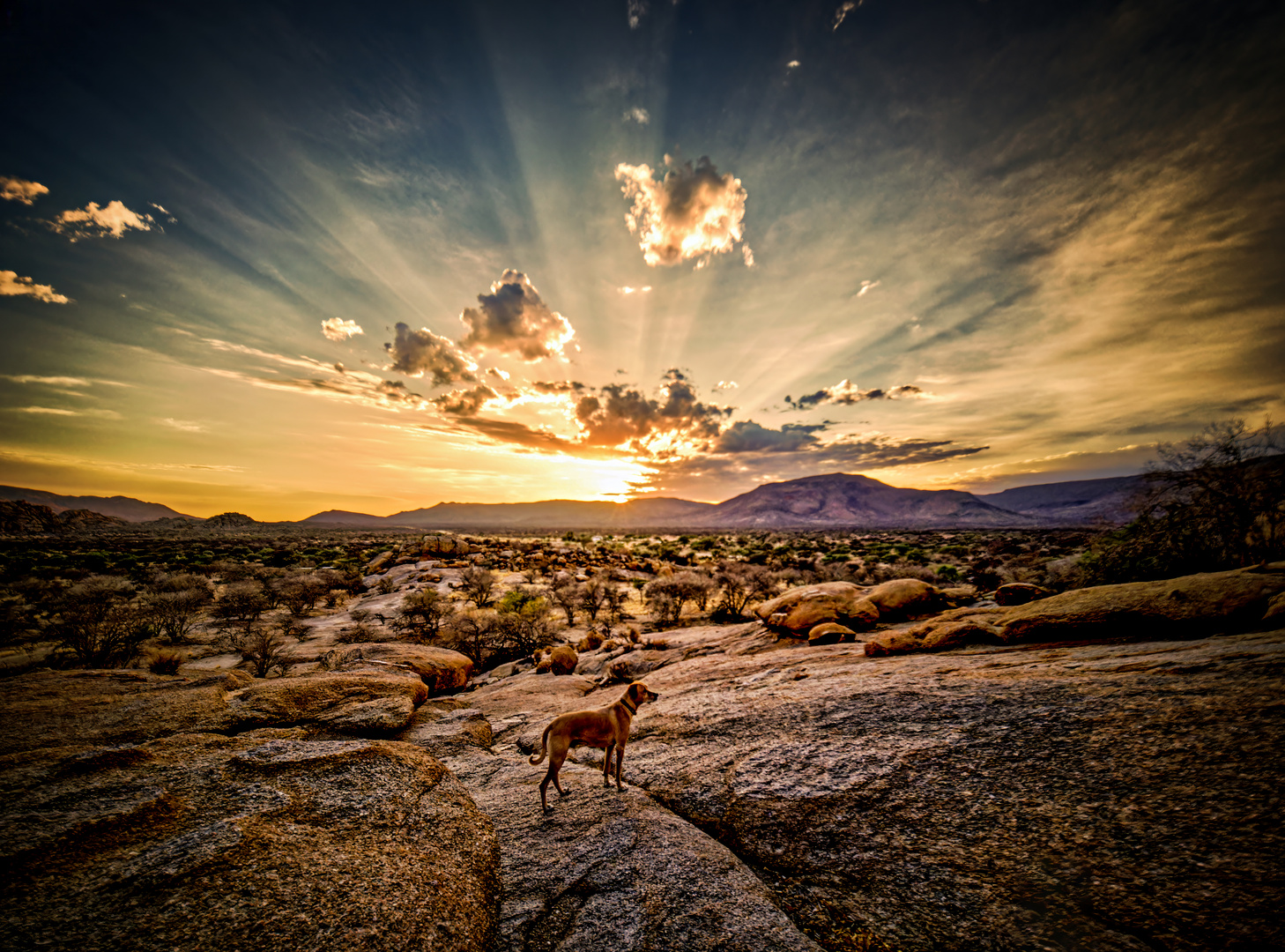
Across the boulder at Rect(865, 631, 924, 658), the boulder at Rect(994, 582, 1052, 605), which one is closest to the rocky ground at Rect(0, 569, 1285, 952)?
the boulder at Rect(865, 631, 924, 658)

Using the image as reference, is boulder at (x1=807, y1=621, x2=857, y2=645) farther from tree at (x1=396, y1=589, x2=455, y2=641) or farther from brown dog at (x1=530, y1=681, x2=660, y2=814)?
tree at (x1=396, y1=589, x2=455, y2=641)

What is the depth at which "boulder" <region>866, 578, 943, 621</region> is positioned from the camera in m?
13.4

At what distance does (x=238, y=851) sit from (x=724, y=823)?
5.11m

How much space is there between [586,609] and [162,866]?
Result: 97.7 feet

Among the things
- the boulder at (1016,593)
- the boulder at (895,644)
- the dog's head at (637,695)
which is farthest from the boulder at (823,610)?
the dog's head at (637,695)

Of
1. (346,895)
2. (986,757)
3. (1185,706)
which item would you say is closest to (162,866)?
(346,895)

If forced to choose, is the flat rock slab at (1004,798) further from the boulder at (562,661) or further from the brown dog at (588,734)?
the boulder at (562,661)

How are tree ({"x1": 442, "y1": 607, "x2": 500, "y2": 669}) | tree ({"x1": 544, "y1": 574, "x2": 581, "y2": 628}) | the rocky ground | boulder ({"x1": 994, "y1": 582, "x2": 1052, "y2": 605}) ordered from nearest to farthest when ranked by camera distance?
the rocky ground → boulder ({"x1": 994, "y1": 582, "x2": 1052, "y2": 605}) → tree ({"x1": 442, "y1": 607, "x2": 500, "y2": 669}) → tree ({"x1": 544, "y1": 574, "x2": 581, "y2": 628})

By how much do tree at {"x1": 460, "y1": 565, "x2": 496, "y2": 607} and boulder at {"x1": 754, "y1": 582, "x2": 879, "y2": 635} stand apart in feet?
83.2

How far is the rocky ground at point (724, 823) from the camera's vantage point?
349 centimetres

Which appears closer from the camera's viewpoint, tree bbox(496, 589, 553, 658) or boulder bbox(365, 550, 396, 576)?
tree bbox(496, 589, 553, 658)

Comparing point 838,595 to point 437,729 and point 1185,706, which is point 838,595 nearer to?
point 1185,706

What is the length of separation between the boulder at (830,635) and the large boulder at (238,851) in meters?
9.66

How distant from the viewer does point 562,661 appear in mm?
17031
